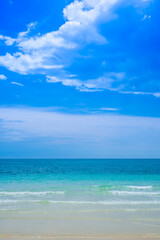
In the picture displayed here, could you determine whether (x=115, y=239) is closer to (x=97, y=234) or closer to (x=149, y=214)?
(x=97, y=234)

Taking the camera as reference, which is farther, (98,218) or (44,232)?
(98,218)

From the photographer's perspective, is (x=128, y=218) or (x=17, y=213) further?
(x=17, y=213)

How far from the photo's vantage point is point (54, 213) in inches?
436

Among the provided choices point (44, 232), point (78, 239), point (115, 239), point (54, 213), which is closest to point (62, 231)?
point (44, 232)

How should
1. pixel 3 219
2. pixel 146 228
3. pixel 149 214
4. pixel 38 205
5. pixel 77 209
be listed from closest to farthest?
pixel 146 228
pixel 3 219
pixel 149 214
pixel 77 209
pixel 38 205

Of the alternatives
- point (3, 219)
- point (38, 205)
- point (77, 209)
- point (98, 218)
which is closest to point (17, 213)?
point (3, 219)

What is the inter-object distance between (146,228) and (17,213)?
5.97 m

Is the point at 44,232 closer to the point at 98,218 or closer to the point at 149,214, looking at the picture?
the point at 98,218

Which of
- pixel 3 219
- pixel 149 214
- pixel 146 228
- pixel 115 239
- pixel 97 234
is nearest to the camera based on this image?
pixel 115 239

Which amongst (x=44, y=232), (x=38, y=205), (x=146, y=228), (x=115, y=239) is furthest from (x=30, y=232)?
(x=38, y=205)

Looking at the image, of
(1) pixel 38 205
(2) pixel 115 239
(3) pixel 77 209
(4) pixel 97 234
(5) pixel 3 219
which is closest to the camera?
(2) pixel 115 239

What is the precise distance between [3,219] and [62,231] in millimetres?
3106

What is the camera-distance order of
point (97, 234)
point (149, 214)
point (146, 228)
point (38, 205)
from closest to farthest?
1. point (97, 234)
2. point (146, 228)
3. point (149, 214)
4. point (38, 205)

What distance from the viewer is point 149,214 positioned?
1082 centimetres
